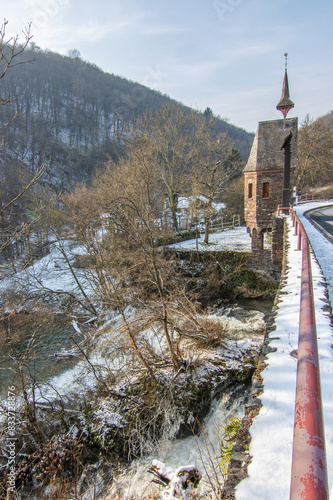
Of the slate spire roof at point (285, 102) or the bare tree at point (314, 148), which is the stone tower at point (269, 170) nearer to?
the slate spire roof at point (285, 102)

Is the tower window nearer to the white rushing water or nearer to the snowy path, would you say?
the white rushing water

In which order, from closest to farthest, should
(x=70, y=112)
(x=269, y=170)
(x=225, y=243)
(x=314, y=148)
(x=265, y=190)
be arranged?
(x=269, y=170)
(x=265, y=190)
(x=225, y=243)
(x=314, y=148)
(x=70, y=112)

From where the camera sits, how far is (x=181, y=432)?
23.4 ft


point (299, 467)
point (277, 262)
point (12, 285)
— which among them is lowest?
point (12, 285)

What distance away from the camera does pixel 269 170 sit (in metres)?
16.7

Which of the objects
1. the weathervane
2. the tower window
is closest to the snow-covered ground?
the tower window

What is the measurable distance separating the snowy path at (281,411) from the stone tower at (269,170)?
41.4 feet

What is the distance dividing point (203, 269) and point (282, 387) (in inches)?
633

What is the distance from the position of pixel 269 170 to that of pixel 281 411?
1627 cm

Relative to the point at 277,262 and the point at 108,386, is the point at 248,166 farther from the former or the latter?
the point at 108,386

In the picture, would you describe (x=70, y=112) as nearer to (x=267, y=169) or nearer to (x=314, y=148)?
(x=314, y=148)

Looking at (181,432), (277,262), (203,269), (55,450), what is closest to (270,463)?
(181,432)

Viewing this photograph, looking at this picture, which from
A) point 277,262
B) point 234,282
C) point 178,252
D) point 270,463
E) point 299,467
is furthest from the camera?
point 178,252

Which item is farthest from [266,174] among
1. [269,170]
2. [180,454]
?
[180,454]
